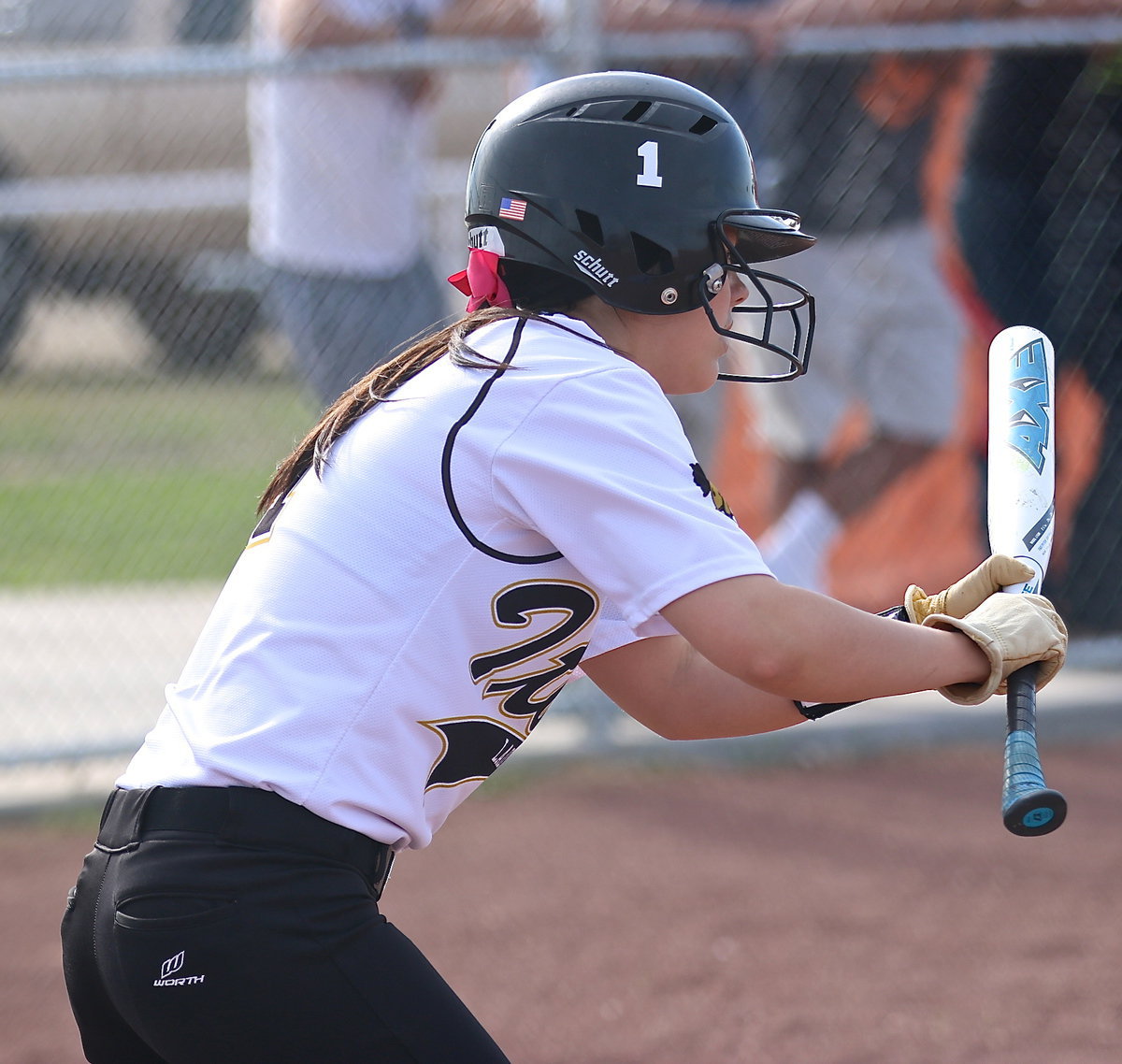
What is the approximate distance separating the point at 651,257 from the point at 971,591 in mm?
624

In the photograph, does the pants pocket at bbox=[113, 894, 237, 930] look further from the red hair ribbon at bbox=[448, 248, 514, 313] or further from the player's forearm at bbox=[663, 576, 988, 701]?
the red hair ribbon at bbox=[448, 248, 514, 313]

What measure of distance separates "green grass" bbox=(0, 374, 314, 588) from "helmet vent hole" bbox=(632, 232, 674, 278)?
535 centimetres

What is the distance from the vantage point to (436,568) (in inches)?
68.0

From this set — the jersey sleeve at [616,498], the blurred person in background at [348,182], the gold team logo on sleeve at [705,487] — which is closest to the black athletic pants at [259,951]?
the jersey sleeve at [616,498]

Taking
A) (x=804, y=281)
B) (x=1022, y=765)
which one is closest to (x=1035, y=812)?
(x=1022, y=765)

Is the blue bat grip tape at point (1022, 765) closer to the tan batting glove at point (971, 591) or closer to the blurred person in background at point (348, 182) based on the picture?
the tan batting glove at point (971, 591)

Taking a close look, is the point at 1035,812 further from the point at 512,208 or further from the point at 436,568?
the point at 512,208

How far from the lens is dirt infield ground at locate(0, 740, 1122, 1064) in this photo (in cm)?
330

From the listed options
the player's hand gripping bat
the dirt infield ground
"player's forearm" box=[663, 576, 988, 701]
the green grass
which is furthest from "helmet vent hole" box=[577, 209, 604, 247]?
the green grass

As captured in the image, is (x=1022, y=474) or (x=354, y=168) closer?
(x=1022, y=474)

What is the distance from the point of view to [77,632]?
645 cm

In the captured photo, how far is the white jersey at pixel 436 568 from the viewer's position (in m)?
1.69

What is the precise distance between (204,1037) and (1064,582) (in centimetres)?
469

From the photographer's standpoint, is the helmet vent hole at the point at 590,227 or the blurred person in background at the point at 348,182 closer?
the helmet vent hole at the point at 590,227
